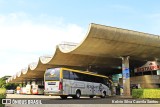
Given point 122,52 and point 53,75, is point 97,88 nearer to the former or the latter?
point 53,75

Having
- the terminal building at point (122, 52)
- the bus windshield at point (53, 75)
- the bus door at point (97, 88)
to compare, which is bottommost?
the bus door at point (97, 88)

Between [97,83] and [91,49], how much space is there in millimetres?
5334

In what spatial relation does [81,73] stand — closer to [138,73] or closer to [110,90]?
[110,90]

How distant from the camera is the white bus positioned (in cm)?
2640

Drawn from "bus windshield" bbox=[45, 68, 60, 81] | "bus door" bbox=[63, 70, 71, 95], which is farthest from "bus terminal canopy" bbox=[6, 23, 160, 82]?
"bus windshield" bbox=[45, 68, 60, 81]

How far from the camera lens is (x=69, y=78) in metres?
27.6

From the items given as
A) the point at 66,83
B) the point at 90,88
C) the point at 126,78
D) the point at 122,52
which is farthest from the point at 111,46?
the point at 66,83

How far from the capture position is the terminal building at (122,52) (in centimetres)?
3262

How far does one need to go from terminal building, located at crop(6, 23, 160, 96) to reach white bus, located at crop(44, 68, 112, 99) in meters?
4.41

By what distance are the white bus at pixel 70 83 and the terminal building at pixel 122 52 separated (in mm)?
4413

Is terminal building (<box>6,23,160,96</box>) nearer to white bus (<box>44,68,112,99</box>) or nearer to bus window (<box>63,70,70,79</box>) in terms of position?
white bus (<box>44,68,112,99</box>)

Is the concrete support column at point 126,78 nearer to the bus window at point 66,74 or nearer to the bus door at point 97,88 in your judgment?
the bus door at point 97,88

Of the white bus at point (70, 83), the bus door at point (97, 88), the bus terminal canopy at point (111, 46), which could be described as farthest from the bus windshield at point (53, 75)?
the bus door at point (97, 88)

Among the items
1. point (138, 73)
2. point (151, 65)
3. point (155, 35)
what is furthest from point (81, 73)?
point (138, 73)
